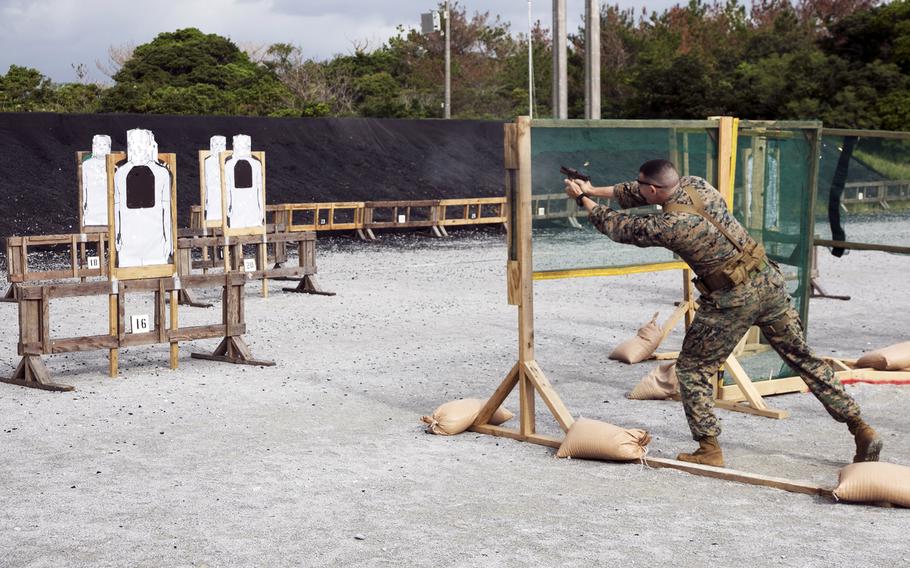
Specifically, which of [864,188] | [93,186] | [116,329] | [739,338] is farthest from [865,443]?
[93,186]

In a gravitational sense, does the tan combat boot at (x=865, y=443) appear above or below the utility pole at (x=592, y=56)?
below

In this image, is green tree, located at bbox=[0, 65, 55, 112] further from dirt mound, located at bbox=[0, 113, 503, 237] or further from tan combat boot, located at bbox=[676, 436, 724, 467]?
tan combat boot, located at bbox=[676, 436, 724, 467]

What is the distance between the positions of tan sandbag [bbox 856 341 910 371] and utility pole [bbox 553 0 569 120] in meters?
11.8

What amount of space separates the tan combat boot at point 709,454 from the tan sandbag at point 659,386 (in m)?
1.96

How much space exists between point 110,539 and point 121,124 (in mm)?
22759

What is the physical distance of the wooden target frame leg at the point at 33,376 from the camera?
30.2ft

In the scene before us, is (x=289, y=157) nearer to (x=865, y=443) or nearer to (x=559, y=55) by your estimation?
(x=559, y=55)

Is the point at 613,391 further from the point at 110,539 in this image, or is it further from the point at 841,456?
the point at 110,539

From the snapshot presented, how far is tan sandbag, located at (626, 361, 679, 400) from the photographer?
8.70 m

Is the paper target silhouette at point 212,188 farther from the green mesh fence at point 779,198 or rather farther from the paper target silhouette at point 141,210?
the green mesh fence at point 779,198

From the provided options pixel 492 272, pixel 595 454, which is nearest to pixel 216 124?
pixel 492 272

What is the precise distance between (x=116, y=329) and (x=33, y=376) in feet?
2.75

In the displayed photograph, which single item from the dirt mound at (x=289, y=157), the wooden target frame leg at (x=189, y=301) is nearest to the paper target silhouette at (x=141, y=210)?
the wooden target frame leg at (x=189, y=301)

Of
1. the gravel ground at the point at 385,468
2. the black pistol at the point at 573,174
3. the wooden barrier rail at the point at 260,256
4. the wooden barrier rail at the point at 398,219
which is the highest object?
the black pistol at the point at 573,174
